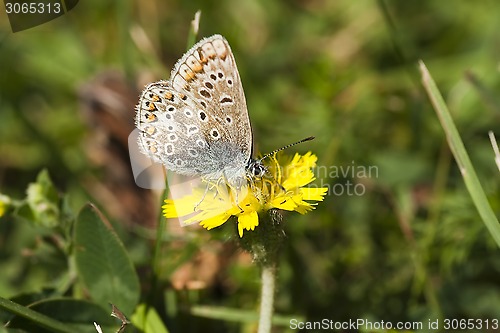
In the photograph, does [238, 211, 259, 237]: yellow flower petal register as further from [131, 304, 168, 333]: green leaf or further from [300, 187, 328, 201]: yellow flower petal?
[131, 304, 168, 333]: green leaf

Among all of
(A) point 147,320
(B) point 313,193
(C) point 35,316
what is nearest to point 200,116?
(B) point 313,193

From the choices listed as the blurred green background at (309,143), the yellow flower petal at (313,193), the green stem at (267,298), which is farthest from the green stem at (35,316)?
the yellow flower petal at (313,193)

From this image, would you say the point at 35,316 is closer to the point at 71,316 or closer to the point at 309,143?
the point at 71,316

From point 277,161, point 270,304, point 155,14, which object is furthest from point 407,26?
point 270,304

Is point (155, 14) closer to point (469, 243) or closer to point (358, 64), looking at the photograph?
point (358, 64)

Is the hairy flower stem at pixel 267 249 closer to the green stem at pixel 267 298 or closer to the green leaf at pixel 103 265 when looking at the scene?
the green stem at pixel 267 298
